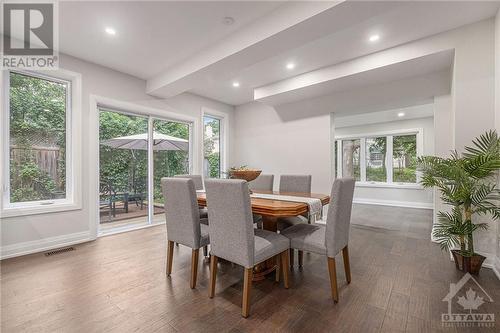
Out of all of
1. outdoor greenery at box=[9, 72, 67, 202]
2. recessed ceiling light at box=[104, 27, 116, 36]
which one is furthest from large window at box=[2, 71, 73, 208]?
recessed ceiling light at box=[104, 27, 116, 36]

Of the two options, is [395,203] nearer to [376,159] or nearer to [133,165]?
[376,159]

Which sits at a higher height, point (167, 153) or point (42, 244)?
point (167, 153)

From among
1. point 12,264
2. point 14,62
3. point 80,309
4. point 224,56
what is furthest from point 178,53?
point 12,264

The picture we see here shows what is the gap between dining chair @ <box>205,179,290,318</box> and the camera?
5.40ft

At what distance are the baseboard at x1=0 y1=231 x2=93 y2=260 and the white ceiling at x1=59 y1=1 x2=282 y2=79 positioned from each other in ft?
8.66

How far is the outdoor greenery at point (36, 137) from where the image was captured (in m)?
2.92

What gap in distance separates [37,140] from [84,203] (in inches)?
41.9

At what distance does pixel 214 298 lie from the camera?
1.91 metres

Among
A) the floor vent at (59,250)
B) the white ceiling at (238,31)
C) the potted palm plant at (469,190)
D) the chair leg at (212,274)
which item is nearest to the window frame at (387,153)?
the potted palm plant at (469,190)

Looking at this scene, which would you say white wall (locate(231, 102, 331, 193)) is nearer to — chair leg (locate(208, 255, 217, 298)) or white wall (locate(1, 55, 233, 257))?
white wall (locate(1, 55, 233, 257))

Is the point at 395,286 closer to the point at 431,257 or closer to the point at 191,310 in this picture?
the point at 431,257

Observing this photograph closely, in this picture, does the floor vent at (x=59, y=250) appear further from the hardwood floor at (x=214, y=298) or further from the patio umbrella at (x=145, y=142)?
the patio umbrella at (x=145, y=142)

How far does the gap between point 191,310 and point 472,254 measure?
2842 millimetres

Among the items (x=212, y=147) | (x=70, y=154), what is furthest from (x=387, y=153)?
(x=70, y=154)
